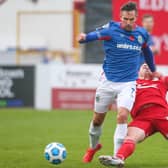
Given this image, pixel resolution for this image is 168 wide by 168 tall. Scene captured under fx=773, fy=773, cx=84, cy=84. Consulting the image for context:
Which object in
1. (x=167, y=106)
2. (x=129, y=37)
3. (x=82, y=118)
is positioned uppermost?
(x=129, y=37)

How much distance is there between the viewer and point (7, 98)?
22594 millimetres

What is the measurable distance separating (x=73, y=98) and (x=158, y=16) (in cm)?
477

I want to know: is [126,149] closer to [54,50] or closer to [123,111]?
[123,111]

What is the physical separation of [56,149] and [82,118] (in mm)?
9122

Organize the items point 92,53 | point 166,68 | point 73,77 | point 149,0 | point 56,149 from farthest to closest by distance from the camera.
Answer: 1. point 92,53
2. point 73,77
3. point 166,68
4. point 149,0
5. point 56,149

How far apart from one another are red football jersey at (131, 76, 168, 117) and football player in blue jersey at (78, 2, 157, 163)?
176 mm

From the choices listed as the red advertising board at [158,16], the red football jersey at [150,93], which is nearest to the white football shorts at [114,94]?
the red football jersey at [150,93]

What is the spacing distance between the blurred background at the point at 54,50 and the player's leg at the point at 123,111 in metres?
7.85

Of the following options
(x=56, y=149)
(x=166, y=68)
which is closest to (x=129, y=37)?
(x=56, y=149)

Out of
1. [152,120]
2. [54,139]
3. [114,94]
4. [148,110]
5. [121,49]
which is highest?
[121,49]

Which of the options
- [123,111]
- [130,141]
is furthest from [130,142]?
[123,111]

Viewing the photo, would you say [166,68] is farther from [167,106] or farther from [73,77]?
[167,106]

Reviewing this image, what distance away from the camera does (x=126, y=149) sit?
9.42 meters

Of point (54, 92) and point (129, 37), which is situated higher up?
point (129, 37)
